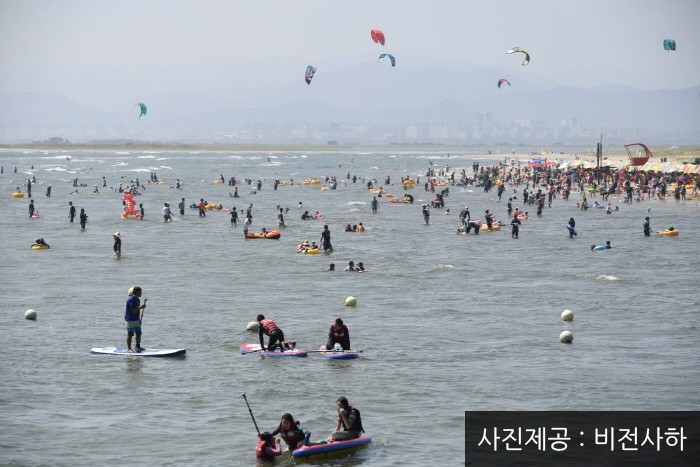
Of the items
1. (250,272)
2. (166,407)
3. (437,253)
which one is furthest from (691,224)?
(166,407)

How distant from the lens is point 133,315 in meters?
26.0

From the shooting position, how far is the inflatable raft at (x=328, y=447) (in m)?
18.7

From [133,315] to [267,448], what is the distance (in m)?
8.44

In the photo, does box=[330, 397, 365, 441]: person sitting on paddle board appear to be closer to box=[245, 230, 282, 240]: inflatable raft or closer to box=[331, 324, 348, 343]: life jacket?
box=[331, 324, 348, 343]: life jacket

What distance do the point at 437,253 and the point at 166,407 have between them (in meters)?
30.2

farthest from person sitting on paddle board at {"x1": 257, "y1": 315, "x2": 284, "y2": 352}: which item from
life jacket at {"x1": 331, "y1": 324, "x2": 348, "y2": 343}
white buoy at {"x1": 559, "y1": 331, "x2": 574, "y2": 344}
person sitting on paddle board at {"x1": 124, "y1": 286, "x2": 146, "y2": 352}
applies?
white buoy at {"x1": 559, "y1": 331, "x2": 574, "y2": 344}

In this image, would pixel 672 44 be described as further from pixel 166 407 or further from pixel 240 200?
pixel 166 407

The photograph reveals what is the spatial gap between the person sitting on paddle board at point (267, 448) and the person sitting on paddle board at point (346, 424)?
1031 mm

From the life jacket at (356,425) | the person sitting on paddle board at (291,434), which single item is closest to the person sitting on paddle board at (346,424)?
the life jacket at (356,425)

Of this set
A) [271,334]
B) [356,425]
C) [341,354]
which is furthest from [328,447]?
[271,334]

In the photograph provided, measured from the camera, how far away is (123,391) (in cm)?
2339

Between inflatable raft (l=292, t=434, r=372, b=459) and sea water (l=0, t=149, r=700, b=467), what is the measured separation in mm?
193

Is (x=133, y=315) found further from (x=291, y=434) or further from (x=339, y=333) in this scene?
(x=291, y=434)

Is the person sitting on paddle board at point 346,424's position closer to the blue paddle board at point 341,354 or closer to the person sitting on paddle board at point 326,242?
the blue paddle board at point 341,354
